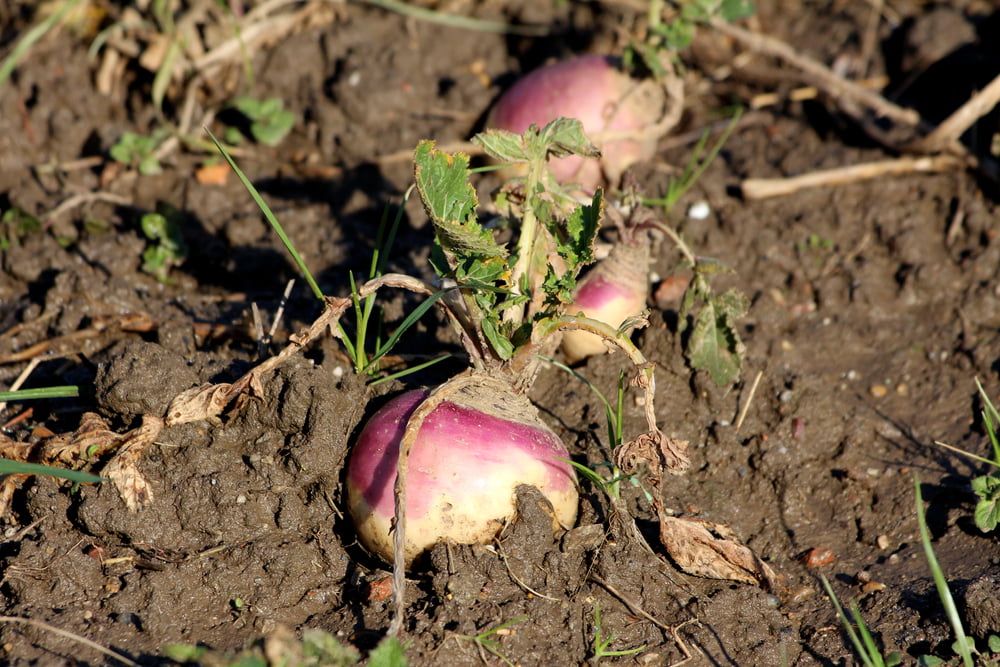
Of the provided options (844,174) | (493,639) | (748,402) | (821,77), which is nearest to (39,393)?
(493,639)

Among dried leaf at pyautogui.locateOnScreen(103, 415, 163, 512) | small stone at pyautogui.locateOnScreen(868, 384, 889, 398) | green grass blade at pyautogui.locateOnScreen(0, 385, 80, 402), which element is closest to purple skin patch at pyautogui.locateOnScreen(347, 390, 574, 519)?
dried leaf at pyautogui.locateOnScreen(103, 415, 163, 512)

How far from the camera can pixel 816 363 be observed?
9.60 ft

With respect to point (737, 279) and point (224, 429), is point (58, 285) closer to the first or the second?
point (224, 429)

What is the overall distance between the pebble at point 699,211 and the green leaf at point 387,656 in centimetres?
201

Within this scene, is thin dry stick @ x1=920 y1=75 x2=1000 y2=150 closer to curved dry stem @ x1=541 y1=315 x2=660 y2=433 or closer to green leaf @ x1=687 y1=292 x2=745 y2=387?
green leaf @ x1=687 y1=292 x2=745 y2=387

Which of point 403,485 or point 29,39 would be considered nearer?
point 403,485

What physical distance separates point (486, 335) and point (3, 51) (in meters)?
2.71

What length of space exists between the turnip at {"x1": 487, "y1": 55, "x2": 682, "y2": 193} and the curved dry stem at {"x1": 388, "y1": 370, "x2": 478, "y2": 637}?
4.32 feet

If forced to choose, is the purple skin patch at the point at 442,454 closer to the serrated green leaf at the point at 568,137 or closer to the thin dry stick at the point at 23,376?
the serrated green leaf at the point at 568,137

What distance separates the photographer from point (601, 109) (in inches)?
132

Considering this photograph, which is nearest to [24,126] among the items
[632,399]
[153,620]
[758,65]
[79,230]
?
[79,230]

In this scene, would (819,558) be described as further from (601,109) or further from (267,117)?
(267,117)

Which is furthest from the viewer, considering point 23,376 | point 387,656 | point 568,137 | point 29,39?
point 29,39

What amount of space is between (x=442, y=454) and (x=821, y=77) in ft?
7.58
